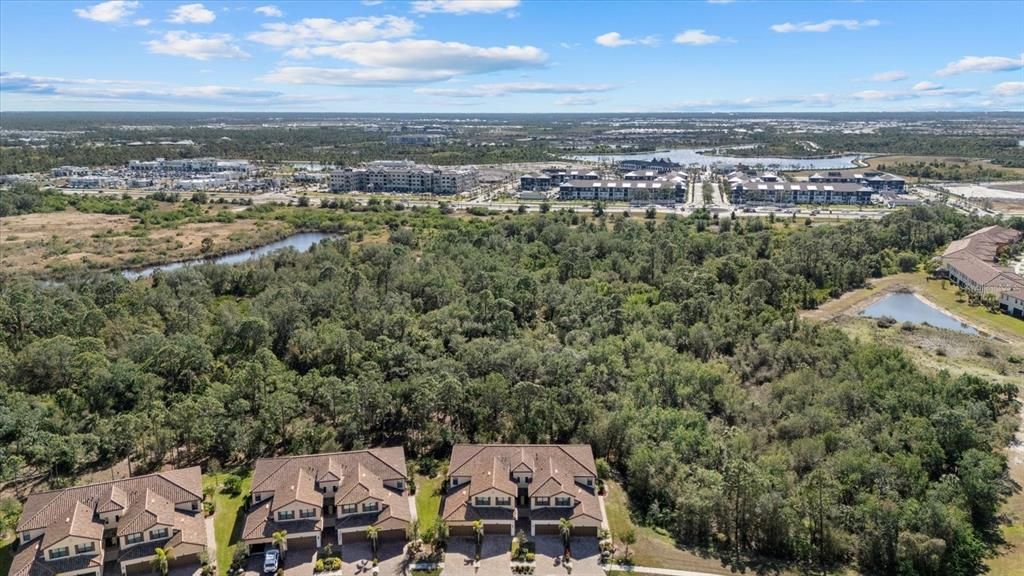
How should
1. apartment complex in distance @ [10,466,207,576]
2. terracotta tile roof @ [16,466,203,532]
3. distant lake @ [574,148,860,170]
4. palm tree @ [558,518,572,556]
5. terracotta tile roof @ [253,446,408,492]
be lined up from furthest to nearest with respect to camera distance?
distant lake @ [574,148,860,170], terracotta tile roof @ [253,446,408,492], palm tree @ [558,518,572,556], terracotta tile roof @ [16,466,203,532], apartment complex in distance @ [10,466,207,576]

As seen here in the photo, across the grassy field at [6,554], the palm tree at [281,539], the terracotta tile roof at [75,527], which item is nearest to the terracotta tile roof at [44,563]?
the terracotta tile roof at [75,527]

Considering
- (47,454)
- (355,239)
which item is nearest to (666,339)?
(47,454)

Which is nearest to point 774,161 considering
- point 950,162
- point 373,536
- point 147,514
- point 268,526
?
point 950,162

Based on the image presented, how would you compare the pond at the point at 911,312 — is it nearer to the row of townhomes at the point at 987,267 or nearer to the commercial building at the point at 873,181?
the row of townhomes at the point at 987,267

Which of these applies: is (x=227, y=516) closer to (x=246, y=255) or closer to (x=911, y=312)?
(x=911, y=312)

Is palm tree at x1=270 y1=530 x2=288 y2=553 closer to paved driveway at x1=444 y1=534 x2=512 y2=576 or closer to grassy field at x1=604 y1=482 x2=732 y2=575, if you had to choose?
paved driveway at x1=444 y1=534 x2=512 y2=576

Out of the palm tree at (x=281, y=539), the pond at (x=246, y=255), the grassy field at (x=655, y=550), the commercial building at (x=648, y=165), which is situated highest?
the commercial building at (x=648, y=165)

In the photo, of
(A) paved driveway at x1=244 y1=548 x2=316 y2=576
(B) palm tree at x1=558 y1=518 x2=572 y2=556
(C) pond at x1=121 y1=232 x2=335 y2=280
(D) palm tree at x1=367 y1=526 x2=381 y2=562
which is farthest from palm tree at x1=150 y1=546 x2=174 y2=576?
(C) pond at x1=121 y1=232 x2=335 y2=280
